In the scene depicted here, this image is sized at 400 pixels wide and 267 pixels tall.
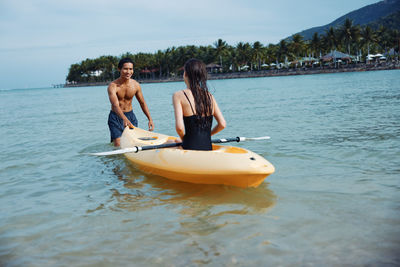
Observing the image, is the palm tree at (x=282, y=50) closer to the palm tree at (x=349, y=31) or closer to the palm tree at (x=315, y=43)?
the palm tree at (x=315, y=43)

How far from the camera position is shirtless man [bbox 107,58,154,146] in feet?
22.1

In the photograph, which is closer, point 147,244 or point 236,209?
point 147,244

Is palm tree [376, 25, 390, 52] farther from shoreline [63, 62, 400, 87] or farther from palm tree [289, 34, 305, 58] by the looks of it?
shoreline [63, 62, 400, 87]

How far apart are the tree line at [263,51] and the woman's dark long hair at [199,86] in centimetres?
7515

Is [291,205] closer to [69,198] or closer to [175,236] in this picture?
[175,236]

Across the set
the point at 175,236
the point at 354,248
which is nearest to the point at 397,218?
the point at 354,248

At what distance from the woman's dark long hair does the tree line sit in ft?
247

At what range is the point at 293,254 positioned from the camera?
308 centimetres

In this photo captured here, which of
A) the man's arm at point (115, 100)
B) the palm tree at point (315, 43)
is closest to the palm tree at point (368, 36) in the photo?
the palm tree at point (315, 43)

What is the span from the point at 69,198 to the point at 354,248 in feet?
12.0

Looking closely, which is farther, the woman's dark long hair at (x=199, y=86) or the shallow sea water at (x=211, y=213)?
the woman's dark long hair at (x=199, y=86)

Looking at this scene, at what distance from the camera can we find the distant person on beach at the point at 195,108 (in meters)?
4.35

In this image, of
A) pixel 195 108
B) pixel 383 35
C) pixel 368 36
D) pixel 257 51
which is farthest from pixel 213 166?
pixel 383 35

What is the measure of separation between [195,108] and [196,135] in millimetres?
404
